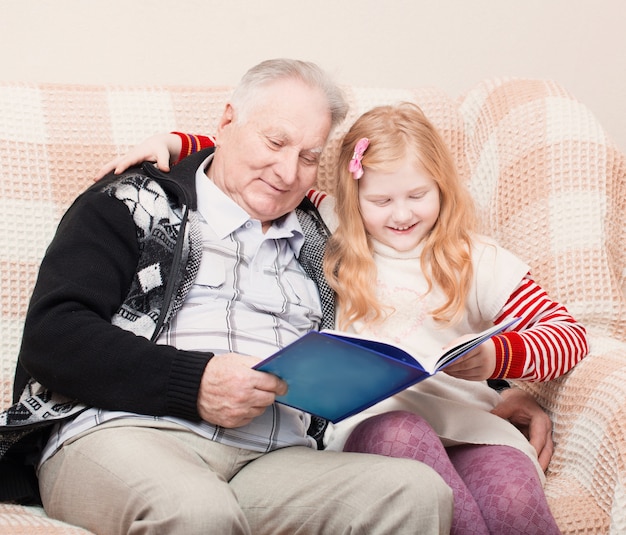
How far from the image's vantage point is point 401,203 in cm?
181

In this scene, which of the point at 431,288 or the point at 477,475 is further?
the point at 431,288

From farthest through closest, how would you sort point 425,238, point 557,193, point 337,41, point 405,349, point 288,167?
point 337,41, point 557,193, point 425,238, point 288,167, point 405,349

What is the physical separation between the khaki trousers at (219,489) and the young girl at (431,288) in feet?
0.72

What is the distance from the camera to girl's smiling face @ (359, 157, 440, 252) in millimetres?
1806

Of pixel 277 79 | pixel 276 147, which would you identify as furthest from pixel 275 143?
pixel 277 79

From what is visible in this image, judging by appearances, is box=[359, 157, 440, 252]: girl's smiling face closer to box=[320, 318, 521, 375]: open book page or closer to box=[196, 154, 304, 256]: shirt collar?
box=[196, 154, 304, 256]: shirt collar

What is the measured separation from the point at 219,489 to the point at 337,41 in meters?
1.54

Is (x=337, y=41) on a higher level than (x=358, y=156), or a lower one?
higher

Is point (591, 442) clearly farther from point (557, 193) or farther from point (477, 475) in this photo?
point (557, 193)

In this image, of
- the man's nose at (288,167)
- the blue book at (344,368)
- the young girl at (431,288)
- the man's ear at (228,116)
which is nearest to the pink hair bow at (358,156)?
the young girl at (431,288)

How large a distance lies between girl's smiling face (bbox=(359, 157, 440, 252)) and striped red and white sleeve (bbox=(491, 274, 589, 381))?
0.77ft

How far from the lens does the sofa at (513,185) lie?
175 cm

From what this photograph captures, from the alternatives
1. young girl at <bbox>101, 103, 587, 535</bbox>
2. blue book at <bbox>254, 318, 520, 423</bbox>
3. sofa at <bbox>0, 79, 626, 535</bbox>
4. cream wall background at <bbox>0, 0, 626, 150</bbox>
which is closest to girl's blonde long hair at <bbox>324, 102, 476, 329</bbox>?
young girl at <bbox>101, 103, 587, 535</bbox>

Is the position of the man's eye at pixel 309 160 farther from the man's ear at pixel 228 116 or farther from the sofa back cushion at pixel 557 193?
the sofa back cushion at pixel 557 193
